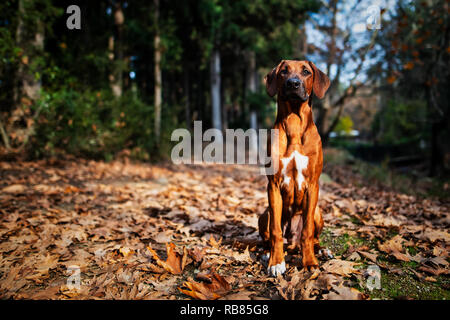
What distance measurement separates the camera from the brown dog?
219 cm

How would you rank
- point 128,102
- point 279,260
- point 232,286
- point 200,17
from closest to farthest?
point 232,286, point 279,260, point 128,102, point 200,17

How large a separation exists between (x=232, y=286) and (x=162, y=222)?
1735 millimetres

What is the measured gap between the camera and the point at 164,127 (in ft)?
31.6

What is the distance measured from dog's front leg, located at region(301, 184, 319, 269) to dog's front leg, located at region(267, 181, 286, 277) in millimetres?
193

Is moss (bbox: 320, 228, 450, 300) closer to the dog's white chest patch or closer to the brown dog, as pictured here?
the brown dog

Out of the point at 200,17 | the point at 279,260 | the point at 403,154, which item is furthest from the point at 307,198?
the point at 403,154

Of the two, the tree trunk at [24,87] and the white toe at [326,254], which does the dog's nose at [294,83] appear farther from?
the tree trunk at [24,87]

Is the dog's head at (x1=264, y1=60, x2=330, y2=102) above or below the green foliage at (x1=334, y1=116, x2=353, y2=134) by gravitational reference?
below

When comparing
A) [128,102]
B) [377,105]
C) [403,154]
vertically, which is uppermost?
[377,105]

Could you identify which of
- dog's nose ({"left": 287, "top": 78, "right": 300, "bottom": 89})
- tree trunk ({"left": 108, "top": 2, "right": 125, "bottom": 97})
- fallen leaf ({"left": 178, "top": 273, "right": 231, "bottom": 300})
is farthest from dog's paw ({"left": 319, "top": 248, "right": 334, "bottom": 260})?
tree trunk ({"left": 108, "top": 2, "right": 125, "bottom": 97})

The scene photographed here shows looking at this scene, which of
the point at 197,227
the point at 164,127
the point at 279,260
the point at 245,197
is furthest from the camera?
the point at 164,127

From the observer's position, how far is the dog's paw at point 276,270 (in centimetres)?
211
